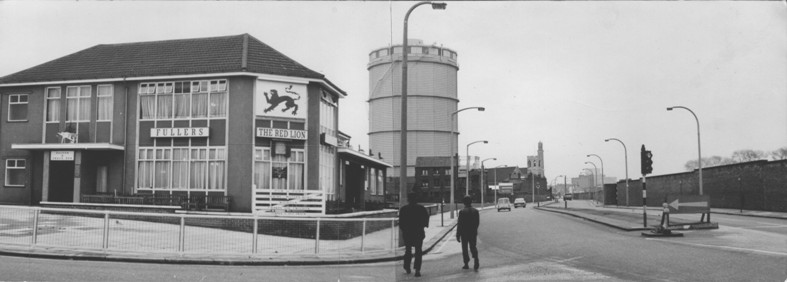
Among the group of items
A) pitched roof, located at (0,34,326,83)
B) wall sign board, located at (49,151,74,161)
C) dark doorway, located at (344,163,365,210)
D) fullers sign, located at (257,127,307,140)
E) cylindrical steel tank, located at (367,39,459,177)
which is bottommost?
dark doorway, located at (344,163,365,210)

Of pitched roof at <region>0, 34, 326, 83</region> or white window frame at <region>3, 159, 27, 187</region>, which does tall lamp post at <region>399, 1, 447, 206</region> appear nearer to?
pitched roof at <region>0, 34, 326, 83</region>

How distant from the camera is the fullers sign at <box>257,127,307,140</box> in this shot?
93.2ft

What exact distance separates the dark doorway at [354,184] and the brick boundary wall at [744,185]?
1126 inches

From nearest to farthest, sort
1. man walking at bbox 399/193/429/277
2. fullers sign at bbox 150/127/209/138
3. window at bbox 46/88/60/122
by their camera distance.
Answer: man walking at bbox 399/193/429/277 → fullers sign at bbox 150/127/209/138 → window at bbox 46/88/60/122

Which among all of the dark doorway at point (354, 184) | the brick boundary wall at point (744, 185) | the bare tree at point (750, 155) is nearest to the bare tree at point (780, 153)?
the bare tree at point (750, 155)

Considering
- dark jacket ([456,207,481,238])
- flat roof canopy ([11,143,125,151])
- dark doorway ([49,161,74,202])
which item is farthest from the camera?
dark doorway ([49,161,74,202])

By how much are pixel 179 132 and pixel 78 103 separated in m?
5.74

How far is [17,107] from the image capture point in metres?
31.7

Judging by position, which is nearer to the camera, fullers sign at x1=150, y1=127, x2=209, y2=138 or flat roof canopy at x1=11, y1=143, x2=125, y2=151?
flat roof canopy at x1=11, y1=143, x2=125, y2=151

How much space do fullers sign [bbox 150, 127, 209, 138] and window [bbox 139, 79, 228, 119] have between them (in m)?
0.70

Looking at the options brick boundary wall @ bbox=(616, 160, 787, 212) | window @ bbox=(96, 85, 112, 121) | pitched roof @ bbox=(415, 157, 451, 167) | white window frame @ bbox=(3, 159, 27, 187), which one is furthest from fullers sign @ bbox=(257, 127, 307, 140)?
pitched roof @ bbox=(415, 157, 451, 167)

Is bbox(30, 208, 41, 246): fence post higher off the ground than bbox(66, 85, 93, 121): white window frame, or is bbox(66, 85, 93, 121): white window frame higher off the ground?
bbox(66, 85, 93, 121): white window frame

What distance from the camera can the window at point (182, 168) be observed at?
29.0m

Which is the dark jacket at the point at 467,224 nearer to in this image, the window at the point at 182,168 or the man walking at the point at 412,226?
the man walking at the point at 412,226
